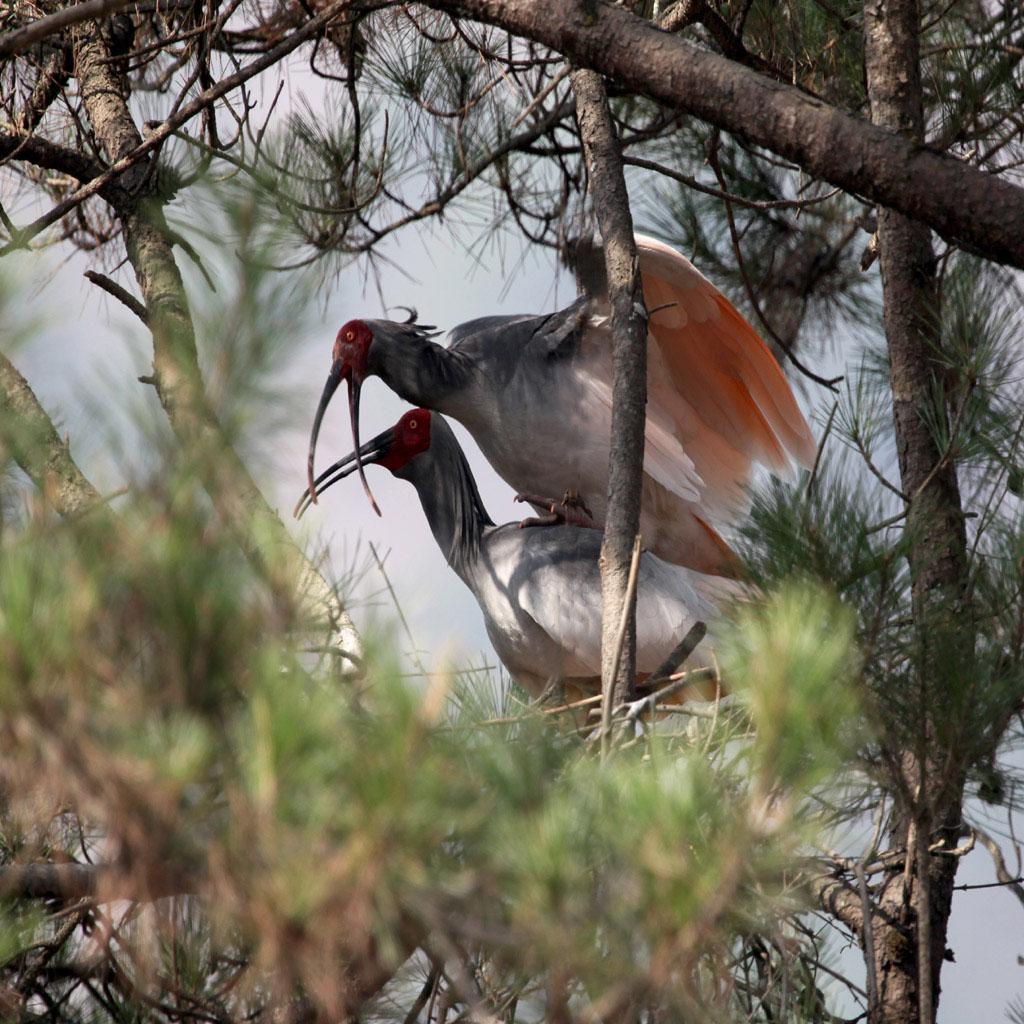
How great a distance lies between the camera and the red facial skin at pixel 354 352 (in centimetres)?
278

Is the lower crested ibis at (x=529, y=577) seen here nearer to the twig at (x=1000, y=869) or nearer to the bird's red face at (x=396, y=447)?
the bird's red face at (x=396, y=447)

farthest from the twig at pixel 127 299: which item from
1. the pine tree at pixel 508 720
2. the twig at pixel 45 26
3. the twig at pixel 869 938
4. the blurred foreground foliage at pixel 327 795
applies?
the twig at pixel 869 938

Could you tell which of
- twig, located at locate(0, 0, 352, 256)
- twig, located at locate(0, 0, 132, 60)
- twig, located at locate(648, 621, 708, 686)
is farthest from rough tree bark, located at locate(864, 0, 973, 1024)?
twig, located at locate(0, 0, 132, 60)

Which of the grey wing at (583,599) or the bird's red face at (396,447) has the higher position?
the bird's red face at (396,447)

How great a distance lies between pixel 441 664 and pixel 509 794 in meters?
0.13

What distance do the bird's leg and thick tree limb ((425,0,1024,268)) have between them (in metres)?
1.18

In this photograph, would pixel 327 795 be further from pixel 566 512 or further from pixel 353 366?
pixel 353 366

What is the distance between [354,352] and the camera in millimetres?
2777

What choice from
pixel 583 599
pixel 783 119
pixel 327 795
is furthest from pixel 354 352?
pixel 327 795

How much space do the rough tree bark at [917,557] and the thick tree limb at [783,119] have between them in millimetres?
A: 63

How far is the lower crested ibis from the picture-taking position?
2529 mm

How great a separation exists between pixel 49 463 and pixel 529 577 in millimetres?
1512

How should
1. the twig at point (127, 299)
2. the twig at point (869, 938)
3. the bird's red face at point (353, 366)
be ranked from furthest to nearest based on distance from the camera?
1. the bird's red face at point (353, 366)
2. the twig at point (127, 299)
3. the twig at point (869, 938)

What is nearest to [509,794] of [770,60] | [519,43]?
[770,60]
